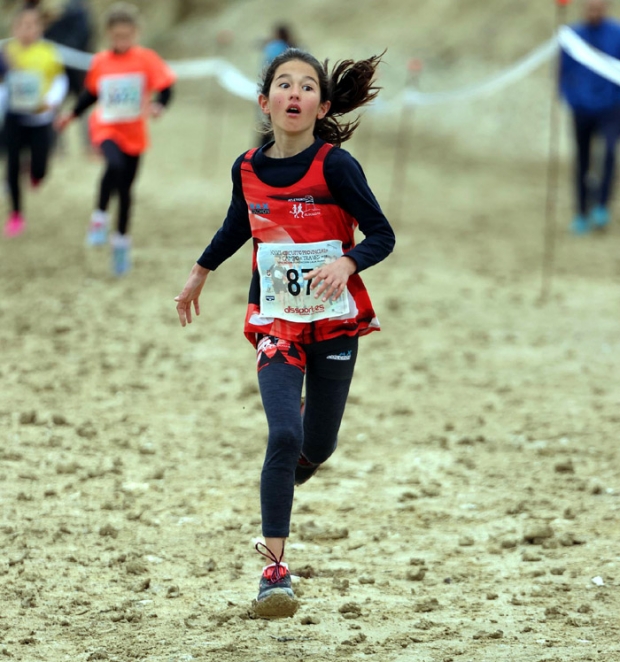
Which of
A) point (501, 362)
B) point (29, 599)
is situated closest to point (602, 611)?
point (29, 599)

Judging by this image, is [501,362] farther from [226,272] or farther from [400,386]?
[226,272]

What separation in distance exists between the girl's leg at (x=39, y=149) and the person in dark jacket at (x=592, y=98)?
16.8 ft

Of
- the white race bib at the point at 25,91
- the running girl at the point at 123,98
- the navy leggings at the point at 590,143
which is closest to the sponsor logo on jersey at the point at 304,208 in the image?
the running girl at the point at 123,98

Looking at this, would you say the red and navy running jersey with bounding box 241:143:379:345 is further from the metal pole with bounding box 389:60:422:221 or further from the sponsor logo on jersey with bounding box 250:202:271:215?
the metal pole with bounding box 389:60:422:221

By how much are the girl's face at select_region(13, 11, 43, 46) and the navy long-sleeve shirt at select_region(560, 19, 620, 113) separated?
5176 millimetres

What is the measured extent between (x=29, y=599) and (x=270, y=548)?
93 centimetres

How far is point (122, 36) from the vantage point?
373 inches

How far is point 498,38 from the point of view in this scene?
20.4 m

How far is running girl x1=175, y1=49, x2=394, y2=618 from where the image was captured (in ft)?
12.7

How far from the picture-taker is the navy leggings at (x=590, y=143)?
38.1 ft

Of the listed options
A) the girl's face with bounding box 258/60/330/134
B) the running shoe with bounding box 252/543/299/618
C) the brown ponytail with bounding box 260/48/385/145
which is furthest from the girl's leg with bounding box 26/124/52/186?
the running shoe with bounding box 252/543/299/618

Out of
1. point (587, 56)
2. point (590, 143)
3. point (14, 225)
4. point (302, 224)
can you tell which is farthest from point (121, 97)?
point (302, 224)

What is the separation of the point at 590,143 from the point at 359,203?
8.64 m

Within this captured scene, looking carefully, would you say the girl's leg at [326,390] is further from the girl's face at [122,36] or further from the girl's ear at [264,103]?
the girl's face at [122,36]
